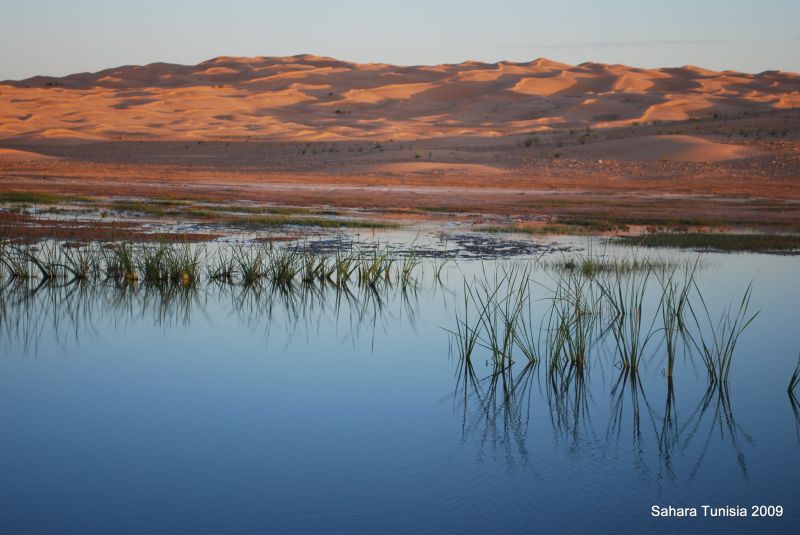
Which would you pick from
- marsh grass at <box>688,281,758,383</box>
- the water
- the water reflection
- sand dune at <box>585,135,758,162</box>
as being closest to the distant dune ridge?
sand dune at <box>585,135,758,162</box>

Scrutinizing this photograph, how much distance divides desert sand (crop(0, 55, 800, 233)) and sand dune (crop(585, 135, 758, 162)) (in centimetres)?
11

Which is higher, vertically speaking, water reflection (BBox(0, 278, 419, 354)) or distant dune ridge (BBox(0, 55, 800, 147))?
distant dune ridge (BBox(0, 55, 800, 147))

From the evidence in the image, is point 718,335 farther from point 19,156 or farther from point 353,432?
point 19,156

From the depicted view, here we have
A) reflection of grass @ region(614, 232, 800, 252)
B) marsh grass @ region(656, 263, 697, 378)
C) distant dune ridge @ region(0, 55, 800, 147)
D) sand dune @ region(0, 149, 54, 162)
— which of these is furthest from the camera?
distant dune ridge @ region(0, 55, 800, 147)

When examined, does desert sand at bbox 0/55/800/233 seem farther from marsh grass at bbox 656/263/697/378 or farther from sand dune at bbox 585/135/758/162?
marsh grass at bbox 656/263/697/378

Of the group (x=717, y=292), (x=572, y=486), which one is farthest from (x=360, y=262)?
(x=572, y=486)

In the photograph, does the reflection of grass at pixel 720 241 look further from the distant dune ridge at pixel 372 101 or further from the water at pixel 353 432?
the distant dune ridge at pixel 372 101

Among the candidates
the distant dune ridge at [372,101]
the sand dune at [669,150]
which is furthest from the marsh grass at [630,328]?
the distant dune ridge at [372,101]

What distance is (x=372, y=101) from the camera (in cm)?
7406

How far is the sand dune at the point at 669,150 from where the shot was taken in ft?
115

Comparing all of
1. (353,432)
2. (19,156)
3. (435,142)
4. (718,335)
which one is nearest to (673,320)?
(718,335)

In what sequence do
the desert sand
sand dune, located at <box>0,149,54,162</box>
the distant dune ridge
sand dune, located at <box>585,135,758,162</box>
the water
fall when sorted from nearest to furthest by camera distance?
the water → the desert sand → sand dune, located at <box>585,135,758,162</box> → sand dune, located at <box>0,149,54,162</box> → the distant dune ridge

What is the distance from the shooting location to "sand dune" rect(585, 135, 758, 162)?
115ft

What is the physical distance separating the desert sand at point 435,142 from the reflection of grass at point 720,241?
3.17 m
